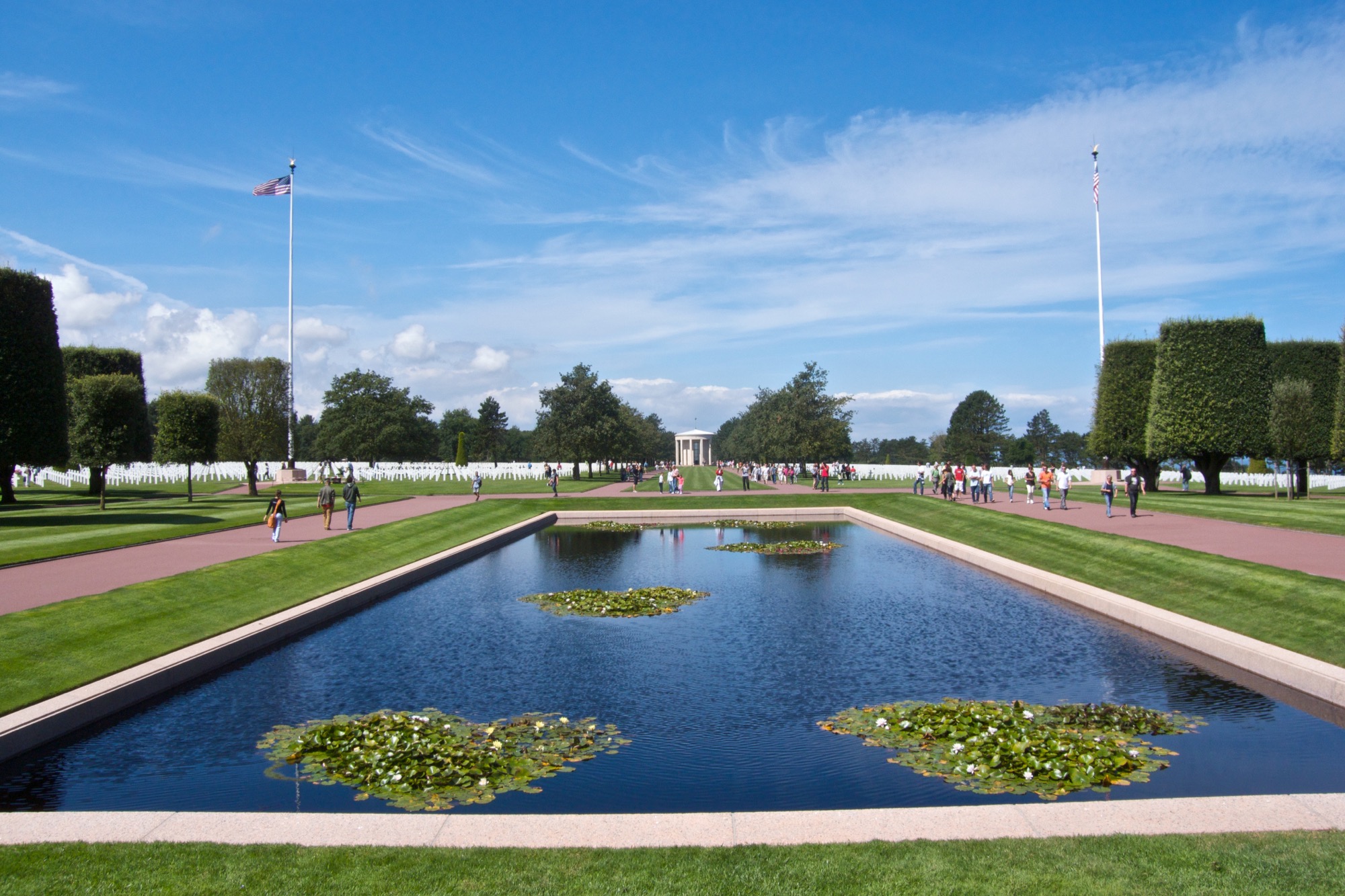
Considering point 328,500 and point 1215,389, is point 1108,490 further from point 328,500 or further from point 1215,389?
point 328,500

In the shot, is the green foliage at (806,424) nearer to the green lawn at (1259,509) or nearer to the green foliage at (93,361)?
the green lawn at (1259,509)

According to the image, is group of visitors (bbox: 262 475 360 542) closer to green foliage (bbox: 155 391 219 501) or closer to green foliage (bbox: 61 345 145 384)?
green foliage (bbox: 155 391 219 501)

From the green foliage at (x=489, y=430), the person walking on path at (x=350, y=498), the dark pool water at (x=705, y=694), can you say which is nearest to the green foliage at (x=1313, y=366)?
the dark pool water at (x=705, y=694)

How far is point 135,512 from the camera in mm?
36281

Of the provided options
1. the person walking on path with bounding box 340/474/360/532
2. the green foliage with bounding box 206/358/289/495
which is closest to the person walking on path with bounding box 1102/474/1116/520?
the person walking on path with bounding box 340/474/360/532

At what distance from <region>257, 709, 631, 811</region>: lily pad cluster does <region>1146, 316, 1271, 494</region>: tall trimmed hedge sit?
43.9m

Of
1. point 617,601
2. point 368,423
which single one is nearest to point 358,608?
point 617,601

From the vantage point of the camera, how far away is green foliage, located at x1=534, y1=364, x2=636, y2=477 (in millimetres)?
75125

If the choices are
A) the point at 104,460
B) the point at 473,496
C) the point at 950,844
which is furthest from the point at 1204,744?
the point at 104,460

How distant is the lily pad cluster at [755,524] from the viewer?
38.7 m

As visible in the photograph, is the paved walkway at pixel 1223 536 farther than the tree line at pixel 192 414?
No

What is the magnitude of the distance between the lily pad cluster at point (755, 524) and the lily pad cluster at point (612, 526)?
3387mm

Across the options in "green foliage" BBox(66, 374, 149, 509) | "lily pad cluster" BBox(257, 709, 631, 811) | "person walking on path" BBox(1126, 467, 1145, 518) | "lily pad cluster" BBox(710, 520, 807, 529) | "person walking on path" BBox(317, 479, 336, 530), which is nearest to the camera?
"lily pad cluster" BBox(257, 709, 631, 811)

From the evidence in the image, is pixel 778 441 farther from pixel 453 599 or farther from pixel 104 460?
pixel 453 599
